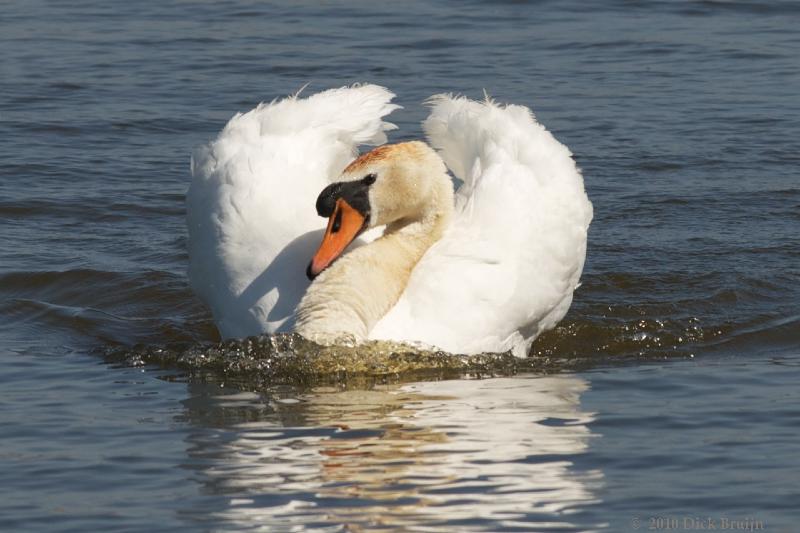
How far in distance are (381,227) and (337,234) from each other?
1017 millimetres

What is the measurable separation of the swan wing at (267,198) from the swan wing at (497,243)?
1.71ft

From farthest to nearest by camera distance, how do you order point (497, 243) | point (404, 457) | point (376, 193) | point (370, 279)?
point (497, 243) < point (376, 193) < point (370, 279) < point (404, 457)

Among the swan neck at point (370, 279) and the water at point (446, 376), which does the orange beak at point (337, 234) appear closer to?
the swan neck at point (370, 279)

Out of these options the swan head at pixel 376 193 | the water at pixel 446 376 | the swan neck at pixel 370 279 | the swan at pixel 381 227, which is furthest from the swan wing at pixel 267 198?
the water at pixel 446 376

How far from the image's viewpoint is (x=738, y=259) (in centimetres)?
1121

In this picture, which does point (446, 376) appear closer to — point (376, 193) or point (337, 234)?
point (337, 234)

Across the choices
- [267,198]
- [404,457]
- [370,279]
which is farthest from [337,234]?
[404,457]

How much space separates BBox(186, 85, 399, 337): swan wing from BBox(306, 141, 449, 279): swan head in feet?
0.97

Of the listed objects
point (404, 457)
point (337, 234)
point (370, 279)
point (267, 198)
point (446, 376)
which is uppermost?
point (267, 198)

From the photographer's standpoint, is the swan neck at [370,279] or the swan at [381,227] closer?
the swan neck at [370,279]

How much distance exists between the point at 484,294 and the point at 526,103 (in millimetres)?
6521

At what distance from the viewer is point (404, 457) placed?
6.93m

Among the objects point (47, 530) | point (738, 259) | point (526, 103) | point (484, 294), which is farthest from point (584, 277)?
point (47, 530)

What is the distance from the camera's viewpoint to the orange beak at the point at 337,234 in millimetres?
8375
